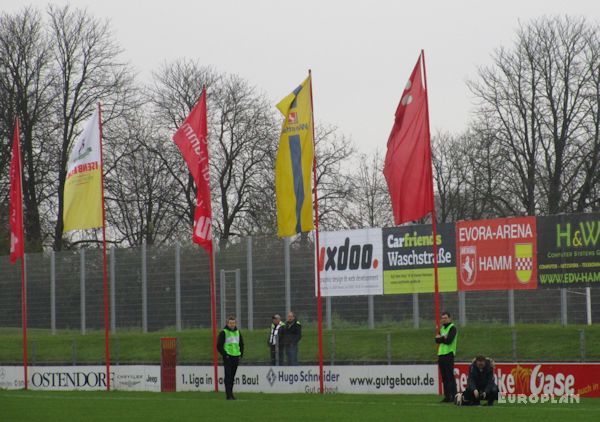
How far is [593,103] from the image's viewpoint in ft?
169

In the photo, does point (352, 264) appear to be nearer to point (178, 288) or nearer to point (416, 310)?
point (416, 310)

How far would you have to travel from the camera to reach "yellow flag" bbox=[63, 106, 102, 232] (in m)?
31.9

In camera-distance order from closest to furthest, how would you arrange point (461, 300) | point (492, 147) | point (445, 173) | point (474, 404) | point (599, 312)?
1. point (474, 404)
2. point (599, 312)
3. point (461, 300)
4. point (492, 147)
5. point (445, 173)

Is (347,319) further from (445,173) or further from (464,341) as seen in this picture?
(445,173)

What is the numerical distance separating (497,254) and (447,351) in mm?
11021

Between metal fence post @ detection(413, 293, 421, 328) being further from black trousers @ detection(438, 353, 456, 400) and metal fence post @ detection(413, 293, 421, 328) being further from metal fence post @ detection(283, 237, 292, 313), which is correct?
black trousers @ detection(438, 353, 456, 400)

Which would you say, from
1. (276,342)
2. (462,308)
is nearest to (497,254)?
(462,308)

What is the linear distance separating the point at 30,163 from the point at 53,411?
32523mm

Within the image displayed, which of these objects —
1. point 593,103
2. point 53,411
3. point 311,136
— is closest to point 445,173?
point 593,103

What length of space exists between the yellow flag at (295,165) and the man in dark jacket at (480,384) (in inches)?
204

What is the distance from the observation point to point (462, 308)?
3572cm

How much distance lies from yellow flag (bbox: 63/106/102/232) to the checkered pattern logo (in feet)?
37.9

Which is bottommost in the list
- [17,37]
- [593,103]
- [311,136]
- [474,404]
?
[474,404]

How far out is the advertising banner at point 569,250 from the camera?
3412 centimetres
